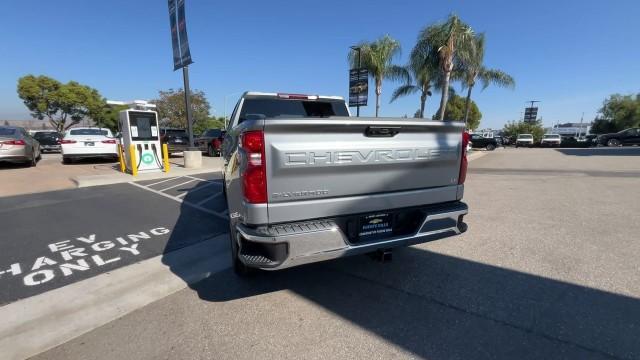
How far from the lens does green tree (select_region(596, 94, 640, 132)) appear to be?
48906 millimetres

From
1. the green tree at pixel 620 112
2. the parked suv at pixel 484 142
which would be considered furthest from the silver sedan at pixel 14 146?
the green tree at pixel 620 112

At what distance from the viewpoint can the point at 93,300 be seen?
3010mm

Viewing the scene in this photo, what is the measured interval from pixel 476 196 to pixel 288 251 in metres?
6.58

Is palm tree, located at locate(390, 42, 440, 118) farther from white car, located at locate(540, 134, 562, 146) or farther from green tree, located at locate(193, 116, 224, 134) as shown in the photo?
green tree, located at locate(193, 116, 224, 134)

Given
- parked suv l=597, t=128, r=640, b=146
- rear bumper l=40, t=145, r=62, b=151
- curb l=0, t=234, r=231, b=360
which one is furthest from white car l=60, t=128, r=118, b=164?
parked suv l=597, t=128, r=640, b=146

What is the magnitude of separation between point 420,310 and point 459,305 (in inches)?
14.8

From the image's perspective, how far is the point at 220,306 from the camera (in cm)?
292

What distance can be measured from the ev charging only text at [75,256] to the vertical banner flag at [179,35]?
926 cm

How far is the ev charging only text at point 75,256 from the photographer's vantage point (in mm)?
3494

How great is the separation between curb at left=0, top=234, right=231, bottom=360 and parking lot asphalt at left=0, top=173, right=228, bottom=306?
0.25 meters

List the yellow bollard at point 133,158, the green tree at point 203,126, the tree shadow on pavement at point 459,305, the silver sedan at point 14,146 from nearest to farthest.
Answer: the tree shadow on pavement at point 459,305 → the yellow bollard at point 133,158 → the silver sedan at point 14,146 → the green tree at point 203,126

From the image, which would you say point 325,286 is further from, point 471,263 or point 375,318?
point 471,263

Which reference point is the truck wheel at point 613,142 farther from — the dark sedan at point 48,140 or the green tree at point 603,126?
the dark sedan at point 48,140

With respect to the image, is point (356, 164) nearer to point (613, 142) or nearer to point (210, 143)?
point (210, 143)
